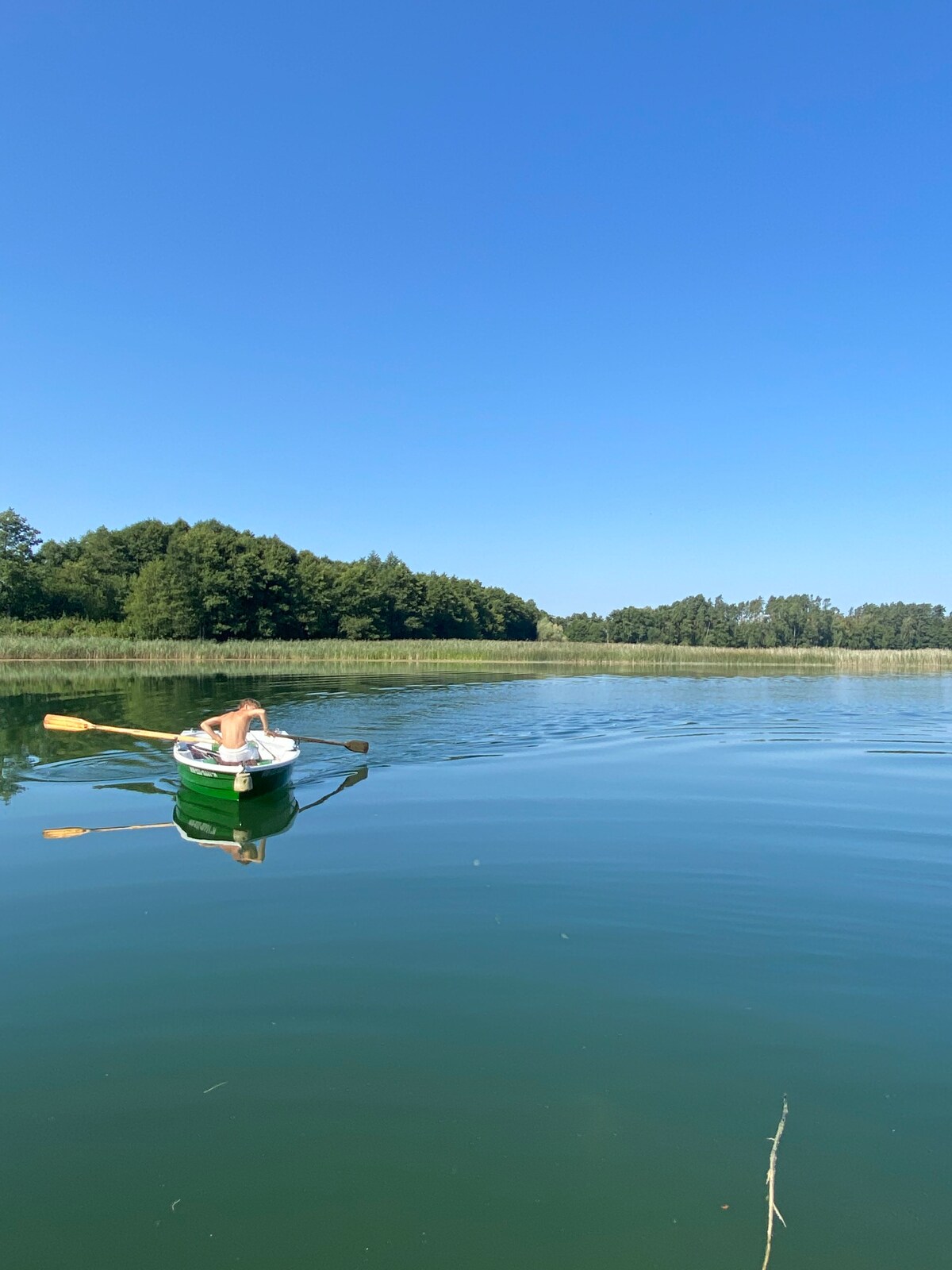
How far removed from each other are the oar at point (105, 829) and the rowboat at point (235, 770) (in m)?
0.62

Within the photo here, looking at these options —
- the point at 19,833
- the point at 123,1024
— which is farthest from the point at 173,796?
the point at 123,1024

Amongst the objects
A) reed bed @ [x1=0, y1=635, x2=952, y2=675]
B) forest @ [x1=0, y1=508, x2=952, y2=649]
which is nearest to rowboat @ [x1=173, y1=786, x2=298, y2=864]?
reed bed @ [x1=0, y1=635, x2=952, y2=675]

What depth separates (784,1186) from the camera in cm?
357

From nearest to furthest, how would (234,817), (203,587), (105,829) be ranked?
(105,829) < (234,817) < (203,587)

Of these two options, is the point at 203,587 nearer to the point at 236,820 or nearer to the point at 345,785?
the point at 345,785

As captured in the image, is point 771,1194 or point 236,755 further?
point 236,755

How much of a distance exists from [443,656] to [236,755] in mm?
39899

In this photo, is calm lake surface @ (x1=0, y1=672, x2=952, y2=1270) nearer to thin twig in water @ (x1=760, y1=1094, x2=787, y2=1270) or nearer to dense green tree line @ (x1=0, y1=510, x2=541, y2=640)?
thin twig in water @ (x1=760, y1=1094, x2=787, y2=1270)

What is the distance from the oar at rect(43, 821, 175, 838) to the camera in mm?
9281

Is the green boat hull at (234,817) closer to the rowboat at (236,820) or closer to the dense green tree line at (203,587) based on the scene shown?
the rowboat at (236,820)

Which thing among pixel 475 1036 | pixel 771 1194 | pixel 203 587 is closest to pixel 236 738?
pixel 475 1036

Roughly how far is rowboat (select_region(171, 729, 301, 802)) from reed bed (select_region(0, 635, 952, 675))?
31.3 meters

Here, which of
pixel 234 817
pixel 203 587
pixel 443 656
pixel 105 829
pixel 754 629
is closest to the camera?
pixel 105 829

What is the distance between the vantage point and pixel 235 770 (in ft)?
32.6
